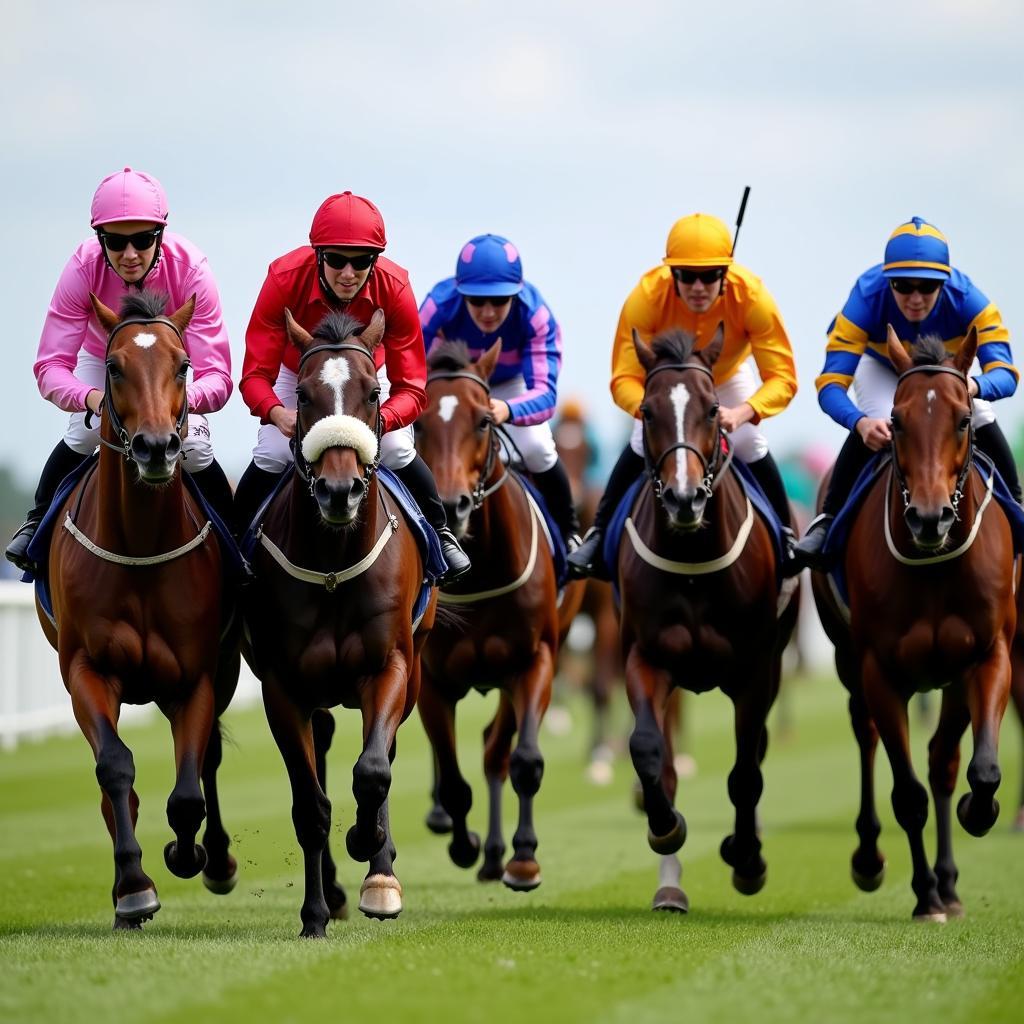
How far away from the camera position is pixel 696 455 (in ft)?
27.2

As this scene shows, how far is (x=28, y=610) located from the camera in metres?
18.1

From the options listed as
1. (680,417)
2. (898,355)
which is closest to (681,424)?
(680,417)

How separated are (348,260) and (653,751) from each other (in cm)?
269

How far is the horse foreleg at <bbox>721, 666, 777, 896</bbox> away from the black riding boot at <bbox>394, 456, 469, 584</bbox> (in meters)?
1.66

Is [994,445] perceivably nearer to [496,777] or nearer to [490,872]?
[496,777]

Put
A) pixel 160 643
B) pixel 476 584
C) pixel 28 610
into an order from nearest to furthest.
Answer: pixel 160 643
pixel 476 584
pixel 28 610

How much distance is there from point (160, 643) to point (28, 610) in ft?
36.4

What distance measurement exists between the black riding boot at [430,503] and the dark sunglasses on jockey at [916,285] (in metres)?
2.57

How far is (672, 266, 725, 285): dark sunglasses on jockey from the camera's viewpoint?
9.36m

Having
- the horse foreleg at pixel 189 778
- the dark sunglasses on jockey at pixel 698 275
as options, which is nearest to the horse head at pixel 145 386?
the horse foreleg at pixel 189 778

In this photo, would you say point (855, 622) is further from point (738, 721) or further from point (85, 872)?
point (85, 872)

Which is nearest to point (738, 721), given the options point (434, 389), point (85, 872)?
point (434, 389)

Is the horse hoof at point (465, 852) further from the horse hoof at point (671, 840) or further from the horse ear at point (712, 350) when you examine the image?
the horse ear at point (712, 350)

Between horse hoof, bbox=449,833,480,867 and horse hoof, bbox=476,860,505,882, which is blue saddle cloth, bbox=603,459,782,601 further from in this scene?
horse hoof, bbox=476,860,505,882
